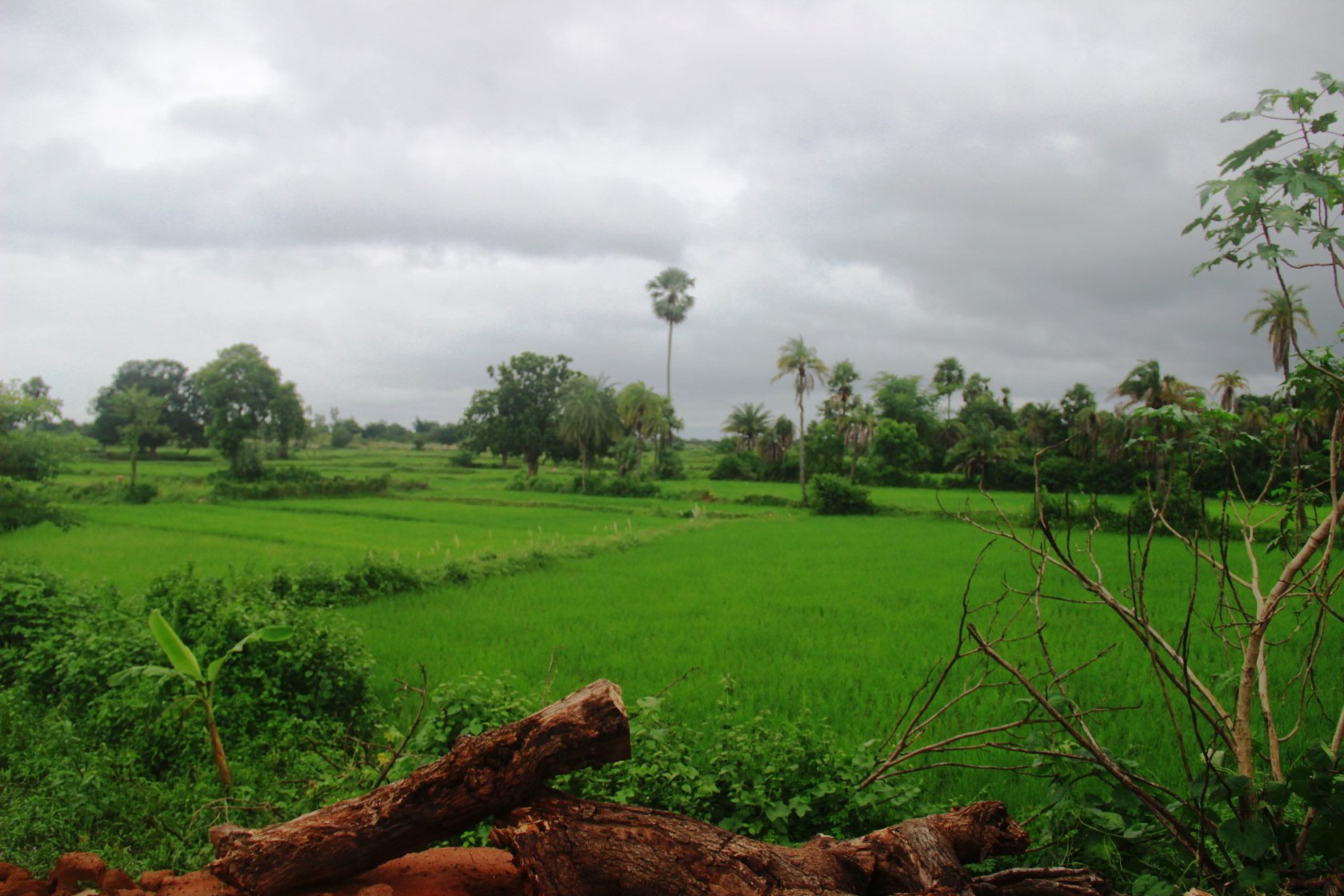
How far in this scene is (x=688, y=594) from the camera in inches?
442

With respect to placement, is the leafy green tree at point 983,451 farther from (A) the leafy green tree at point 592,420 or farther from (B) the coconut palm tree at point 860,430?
(A) the leafy green tree at point 592,420

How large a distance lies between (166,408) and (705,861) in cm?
5970

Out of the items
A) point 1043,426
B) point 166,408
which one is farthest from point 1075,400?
point 166,408

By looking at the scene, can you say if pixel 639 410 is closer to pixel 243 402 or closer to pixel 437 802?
pixel 243 402

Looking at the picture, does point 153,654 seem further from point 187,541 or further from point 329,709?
point 187,541

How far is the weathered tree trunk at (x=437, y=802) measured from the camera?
2.50m

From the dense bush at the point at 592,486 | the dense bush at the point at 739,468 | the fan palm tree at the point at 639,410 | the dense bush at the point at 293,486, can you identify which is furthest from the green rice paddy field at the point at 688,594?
the dense bush at the point at 739,468

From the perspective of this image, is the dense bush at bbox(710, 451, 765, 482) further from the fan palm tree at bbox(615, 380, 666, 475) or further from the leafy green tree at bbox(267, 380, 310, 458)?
the leafy green tree at bbox(267, 380, 310, 458)

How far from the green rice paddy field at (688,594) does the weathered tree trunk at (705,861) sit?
1.50 meters

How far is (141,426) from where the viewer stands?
105 feet

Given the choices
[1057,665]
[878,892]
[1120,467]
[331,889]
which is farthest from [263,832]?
[1120,467]

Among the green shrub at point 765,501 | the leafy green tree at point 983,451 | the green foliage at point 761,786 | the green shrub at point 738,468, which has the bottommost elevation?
the green shrub at point 765,501

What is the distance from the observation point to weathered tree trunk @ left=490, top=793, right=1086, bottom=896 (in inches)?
89.8

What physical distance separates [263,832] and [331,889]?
310mm
